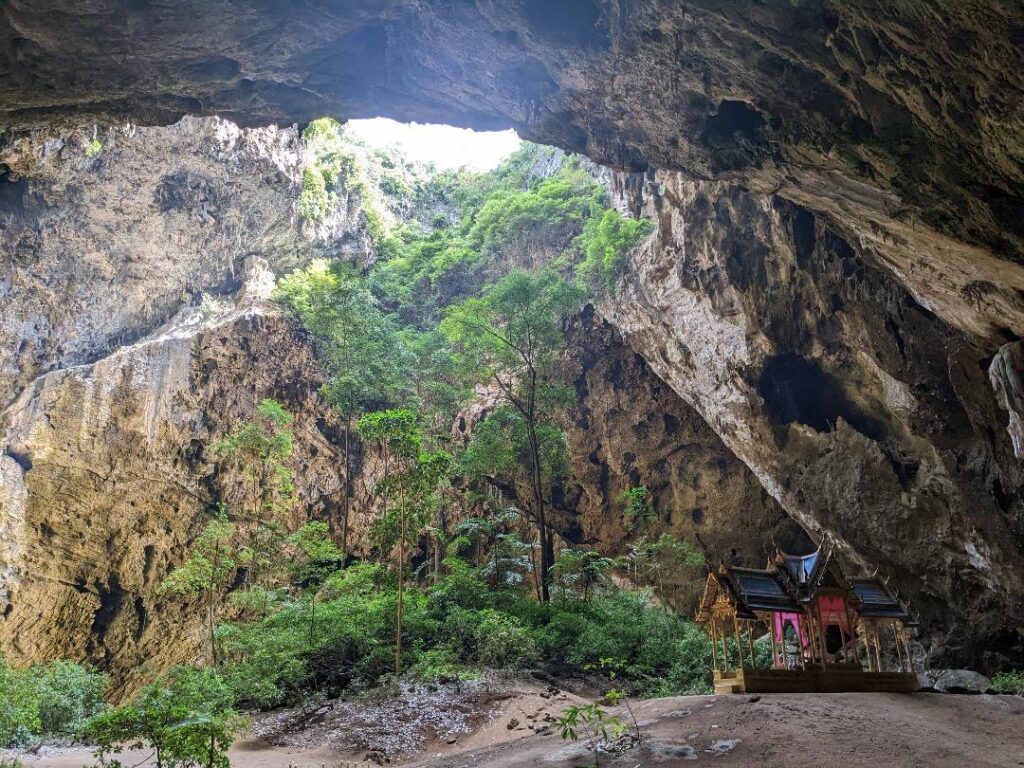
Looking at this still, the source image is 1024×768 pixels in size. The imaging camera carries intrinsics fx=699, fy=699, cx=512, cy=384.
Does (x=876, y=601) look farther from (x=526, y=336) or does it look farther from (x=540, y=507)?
(x=526, y=336)

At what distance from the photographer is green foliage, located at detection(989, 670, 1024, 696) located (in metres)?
12.4

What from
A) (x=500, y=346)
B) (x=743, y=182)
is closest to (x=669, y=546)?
(x=500, y=346)

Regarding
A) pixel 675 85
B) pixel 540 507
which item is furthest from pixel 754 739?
pixel 540 507

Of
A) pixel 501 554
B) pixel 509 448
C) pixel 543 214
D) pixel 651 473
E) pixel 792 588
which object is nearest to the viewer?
pixel 792 588

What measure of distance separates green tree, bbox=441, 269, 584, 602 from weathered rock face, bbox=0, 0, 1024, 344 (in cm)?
780

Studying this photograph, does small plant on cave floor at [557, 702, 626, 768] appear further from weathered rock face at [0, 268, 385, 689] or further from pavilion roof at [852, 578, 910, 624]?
weathered rock face at [0, 268, 385, 689]

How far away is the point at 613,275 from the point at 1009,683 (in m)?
12.8

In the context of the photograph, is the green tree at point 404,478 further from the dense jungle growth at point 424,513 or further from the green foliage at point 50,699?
the green foliage at point 50,699

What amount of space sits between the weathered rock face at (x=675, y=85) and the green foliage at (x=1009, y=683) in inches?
256

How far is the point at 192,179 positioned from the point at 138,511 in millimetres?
11206

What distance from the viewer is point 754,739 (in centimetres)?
700

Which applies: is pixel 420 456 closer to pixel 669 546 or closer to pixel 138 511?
pixel 669 546

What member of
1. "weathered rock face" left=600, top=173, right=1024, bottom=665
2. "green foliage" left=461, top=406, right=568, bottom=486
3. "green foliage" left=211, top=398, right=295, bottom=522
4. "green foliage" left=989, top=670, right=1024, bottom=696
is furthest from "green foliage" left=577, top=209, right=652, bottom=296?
"green foliage" left=989, top=670, right=1024, bottom=696

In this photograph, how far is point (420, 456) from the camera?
1504cm
